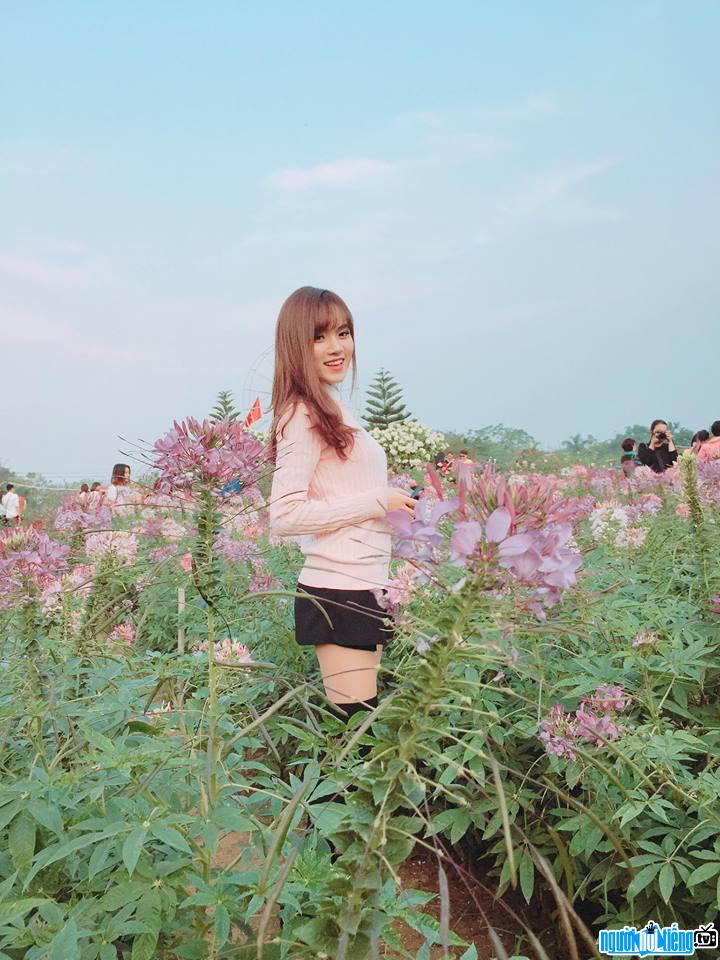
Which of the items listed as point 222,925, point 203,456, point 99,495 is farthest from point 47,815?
point 99,495

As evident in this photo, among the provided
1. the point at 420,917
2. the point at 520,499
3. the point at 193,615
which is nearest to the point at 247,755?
the point at 193,615

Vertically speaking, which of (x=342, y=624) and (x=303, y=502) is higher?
(x=303, y=502)

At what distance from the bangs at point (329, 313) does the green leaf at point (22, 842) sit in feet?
4.71

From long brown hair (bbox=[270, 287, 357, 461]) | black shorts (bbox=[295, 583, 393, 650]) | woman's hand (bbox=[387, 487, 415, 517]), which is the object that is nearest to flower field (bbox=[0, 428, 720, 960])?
woman's hand (bbox=[387, 487, 415, 517])

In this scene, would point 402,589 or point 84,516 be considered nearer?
point 402,589

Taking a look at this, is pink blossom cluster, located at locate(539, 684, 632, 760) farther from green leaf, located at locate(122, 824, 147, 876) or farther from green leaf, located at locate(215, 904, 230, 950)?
green leaf, located at locate(122, 824, 147, 876)

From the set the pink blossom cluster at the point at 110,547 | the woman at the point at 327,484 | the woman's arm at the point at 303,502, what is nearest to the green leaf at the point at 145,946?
the woman at the point at 327,484

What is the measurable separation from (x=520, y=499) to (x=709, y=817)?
4.74ft

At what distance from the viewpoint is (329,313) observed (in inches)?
93.0

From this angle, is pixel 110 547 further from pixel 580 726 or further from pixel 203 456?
pixel 580 726

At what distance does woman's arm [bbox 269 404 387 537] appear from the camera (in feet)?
7.23

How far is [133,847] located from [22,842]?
36cm

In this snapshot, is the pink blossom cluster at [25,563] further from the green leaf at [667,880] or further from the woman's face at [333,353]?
the green leaf at [667,880]

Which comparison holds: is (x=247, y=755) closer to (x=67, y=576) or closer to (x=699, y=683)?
(x=67, y=576)
